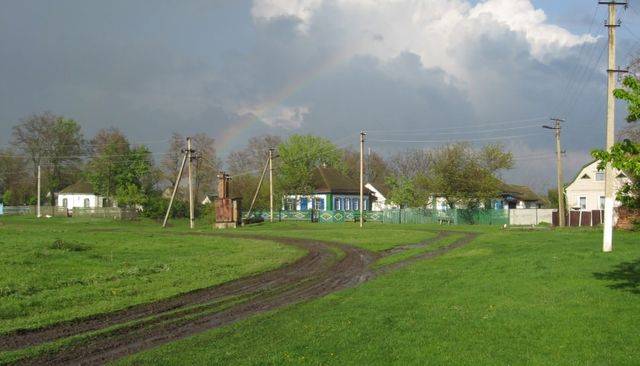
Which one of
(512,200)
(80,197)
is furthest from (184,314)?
(80,197)

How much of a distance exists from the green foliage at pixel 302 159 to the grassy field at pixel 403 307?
57.9 m

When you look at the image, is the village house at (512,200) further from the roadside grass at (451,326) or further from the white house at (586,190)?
the roadside grass at (451,326)

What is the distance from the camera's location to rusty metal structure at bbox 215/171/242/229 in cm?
6069

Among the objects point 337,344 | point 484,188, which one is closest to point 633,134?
point 484,188

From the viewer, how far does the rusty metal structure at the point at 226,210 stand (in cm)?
6069

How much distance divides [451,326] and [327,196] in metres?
78.7

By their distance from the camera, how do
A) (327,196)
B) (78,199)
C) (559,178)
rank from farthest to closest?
(78,199) < (327,196) < (559,178)

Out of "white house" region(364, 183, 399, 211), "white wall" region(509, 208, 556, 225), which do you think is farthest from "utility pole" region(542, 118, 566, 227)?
"white house" region(364, 183, 399, 211)

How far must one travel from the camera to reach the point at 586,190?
6544cm

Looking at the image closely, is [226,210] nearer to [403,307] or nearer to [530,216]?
[530,216]

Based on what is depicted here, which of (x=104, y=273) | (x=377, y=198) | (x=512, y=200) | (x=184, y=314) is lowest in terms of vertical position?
(x=184, y=314)

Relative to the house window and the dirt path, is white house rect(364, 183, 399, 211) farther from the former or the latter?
the dirt path

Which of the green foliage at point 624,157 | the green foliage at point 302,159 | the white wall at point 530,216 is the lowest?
the white wall at point 530,216

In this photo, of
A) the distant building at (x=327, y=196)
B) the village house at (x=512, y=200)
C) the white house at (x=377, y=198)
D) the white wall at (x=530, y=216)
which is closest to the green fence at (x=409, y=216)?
the white wall at (x=530, y=216)
